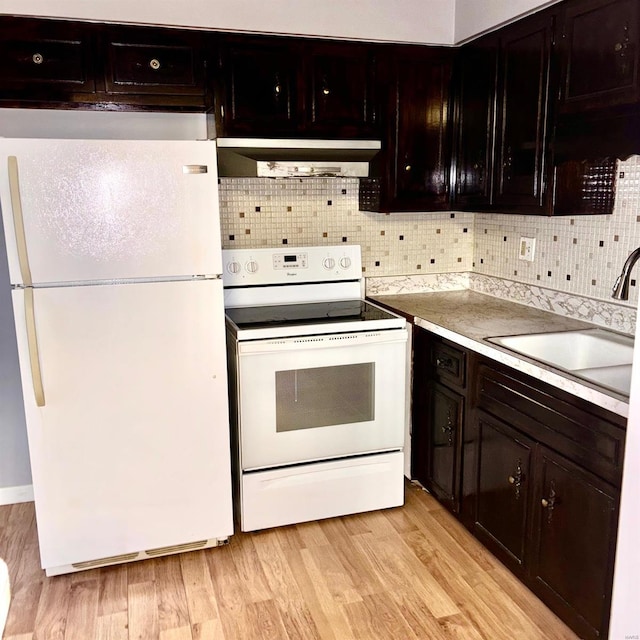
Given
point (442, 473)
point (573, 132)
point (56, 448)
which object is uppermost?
point (573, 132)

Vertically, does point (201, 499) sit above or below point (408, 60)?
below

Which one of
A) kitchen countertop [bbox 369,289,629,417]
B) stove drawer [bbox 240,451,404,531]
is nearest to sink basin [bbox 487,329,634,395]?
kitchen countertop [bbox 369,289,629,417]

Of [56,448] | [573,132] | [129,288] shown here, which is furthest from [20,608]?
[573,132]

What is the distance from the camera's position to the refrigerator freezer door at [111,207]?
83.7 inches

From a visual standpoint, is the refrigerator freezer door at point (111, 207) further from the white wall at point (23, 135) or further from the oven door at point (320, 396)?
the white wall at point (23, 135)

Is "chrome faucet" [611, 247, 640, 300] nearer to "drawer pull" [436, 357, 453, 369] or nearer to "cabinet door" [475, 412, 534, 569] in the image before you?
"cabinet door" [475, 412, 534, 569]

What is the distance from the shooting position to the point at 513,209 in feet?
8.63

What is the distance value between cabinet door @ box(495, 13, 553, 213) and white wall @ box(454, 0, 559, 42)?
0.05m

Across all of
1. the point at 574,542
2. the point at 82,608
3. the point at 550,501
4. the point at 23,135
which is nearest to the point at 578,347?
the point at 550,501

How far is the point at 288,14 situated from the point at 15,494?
255cm

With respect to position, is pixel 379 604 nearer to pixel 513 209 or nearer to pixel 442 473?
pixel 442 473

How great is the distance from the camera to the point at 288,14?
8.91 ft

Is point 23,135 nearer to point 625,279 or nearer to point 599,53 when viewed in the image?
point 599,53

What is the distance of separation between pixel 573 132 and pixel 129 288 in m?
1.73
